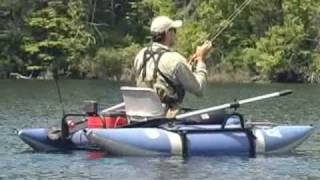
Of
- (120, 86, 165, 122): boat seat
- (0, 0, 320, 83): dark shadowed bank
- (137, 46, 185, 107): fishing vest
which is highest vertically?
(0, 0, 320, 83): dark shadowed bank

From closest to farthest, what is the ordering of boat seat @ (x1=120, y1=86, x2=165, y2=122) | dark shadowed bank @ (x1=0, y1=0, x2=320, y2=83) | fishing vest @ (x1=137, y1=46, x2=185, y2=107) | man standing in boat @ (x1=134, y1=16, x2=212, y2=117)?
1. boat seat @ (x1=120, y1=86, x2=165, y2=122)
2. man standing in boat @ (x1=134, y1=16, x2=212, y2=117)
3. fishing vest @ (x1=137, y1=46, x2=185, y2=107)
4. dark shadowed bank @ (x1=0, y1=0, x2=320, y2=83)

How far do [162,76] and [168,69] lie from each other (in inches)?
6.3

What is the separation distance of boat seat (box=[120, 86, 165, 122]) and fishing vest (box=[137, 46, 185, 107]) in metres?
0.20

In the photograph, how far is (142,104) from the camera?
14531mm

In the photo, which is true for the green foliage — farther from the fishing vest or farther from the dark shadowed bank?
the fishing vest

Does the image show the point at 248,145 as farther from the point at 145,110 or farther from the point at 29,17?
the point at 29,17

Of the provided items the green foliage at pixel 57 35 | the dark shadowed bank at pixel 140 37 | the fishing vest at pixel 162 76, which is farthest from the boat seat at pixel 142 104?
the green foliage at pixel 57 35

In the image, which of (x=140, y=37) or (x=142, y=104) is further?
A: (x=140, y=37)

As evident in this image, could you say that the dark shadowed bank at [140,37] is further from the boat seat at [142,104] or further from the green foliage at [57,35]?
the boat seat at [142,104]

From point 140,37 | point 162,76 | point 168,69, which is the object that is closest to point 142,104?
point 162,76

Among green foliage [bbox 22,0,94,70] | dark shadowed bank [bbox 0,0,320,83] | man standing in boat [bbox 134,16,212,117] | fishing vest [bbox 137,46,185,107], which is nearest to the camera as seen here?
man standing in boat [bbox 134,16,212,117]

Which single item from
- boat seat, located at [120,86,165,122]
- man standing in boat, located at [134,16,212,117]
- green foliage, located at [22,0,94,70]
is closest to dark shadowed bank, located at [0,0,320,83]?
green foliage, located at [22,0,94,70]

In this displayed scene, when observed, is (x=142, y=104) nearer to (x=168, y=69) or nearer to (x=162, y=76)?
(x=162, y=76)

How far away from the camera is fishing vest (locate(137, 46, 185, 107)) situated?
14711mm
